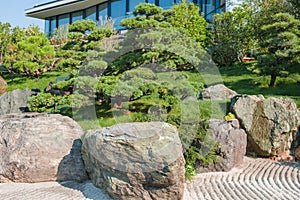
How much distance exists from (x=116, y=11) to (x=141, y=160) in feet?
51.7

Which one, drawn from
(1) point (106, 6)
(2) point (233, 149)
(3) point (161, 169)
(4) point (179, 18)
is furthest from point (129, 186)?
(1) point (106, 6)

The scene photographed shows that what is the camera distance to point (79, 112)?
305 inches

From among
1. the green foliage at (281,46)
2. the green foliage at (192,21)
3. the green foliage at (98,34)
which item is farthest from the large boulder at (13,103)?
the green foliage at (281,46)

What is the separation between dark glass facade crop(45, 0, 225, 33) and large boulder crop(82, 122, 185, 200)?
8484 mm

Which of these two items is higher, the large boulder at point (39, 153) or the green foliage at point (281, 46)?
the green foliage at point (281, 46)

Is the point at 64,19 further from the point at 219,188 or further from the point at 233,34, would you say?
the point at 219,188

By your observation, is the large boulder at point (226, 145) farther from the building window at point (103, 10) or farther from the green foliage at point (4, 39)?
the building window at point (103, 10)

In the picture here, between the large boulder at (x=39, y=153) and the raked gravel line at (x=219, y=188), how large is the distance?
15cm

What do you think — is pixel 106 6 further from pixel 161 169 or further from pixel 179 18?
pixel 161 169

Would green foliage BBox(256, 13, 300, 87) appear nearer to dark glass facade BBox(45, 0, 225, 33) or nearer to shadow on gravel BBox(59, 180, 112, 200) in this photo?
dark glass facade BBox(45, 0, 225, 33)

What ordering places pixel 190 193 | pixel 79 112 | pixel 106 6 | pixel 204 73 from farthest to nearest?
pixel 106 6 → pixel 204 73 → pixel 79 112 → pixel 190 193

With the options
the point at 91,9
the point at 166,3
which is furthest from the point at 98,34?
the point at 91,9

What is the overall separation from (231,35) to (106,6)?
9.26 metres

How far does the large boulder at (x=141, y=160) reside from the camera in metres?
3.82
